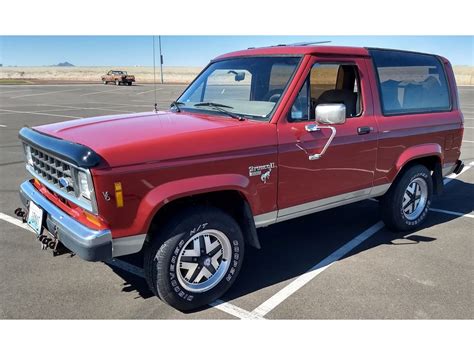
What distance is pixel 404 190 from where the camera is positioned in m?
4.90

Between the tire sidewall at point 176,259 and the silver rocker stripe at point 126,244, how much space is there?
19 centimetres

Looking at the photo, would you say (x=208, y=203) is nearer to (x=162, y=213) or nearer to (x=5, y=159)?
(x=162, y=213)

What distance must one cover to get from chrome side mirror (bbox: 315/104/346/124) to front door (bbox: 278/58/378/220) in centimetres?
22

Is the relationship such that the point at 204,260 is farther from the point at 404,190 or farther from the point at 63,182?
the point at 404,190

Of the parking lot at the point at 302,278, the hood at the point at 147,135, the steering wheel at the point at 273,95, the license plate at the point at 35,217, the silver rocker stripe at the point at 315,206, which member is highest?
the steering wheel at the point at 273,95

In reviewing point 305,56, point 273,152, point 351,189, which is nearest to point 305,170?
point 273,152

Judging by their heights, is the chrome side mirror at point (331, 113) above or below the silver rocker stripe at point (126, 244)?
above

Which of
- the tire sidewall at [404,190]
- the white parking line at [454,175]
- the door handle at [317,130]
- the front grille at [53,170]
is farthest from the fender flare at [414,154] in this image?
the front grille at [53,170]

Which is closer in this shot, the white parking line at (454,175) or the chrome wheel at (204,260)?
the chrome wheel at (204,260)

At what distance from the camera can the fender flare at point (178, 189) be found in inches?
114

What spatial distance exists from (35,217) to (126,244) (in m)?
1.03

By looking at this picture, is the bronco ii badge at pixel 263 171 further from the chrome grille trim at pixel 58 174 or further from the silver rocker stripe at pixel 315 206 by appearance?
the chrome grille trim at pixel 58 174

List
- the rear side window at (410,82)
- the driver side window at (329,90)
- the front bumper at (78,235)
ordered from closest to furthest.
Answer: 1. the front bumper at (78,235)
2. the driver side window at (329,90)
3. the rear side window at (410,82)

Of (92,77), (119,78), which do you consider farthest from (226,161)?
(92,77)
